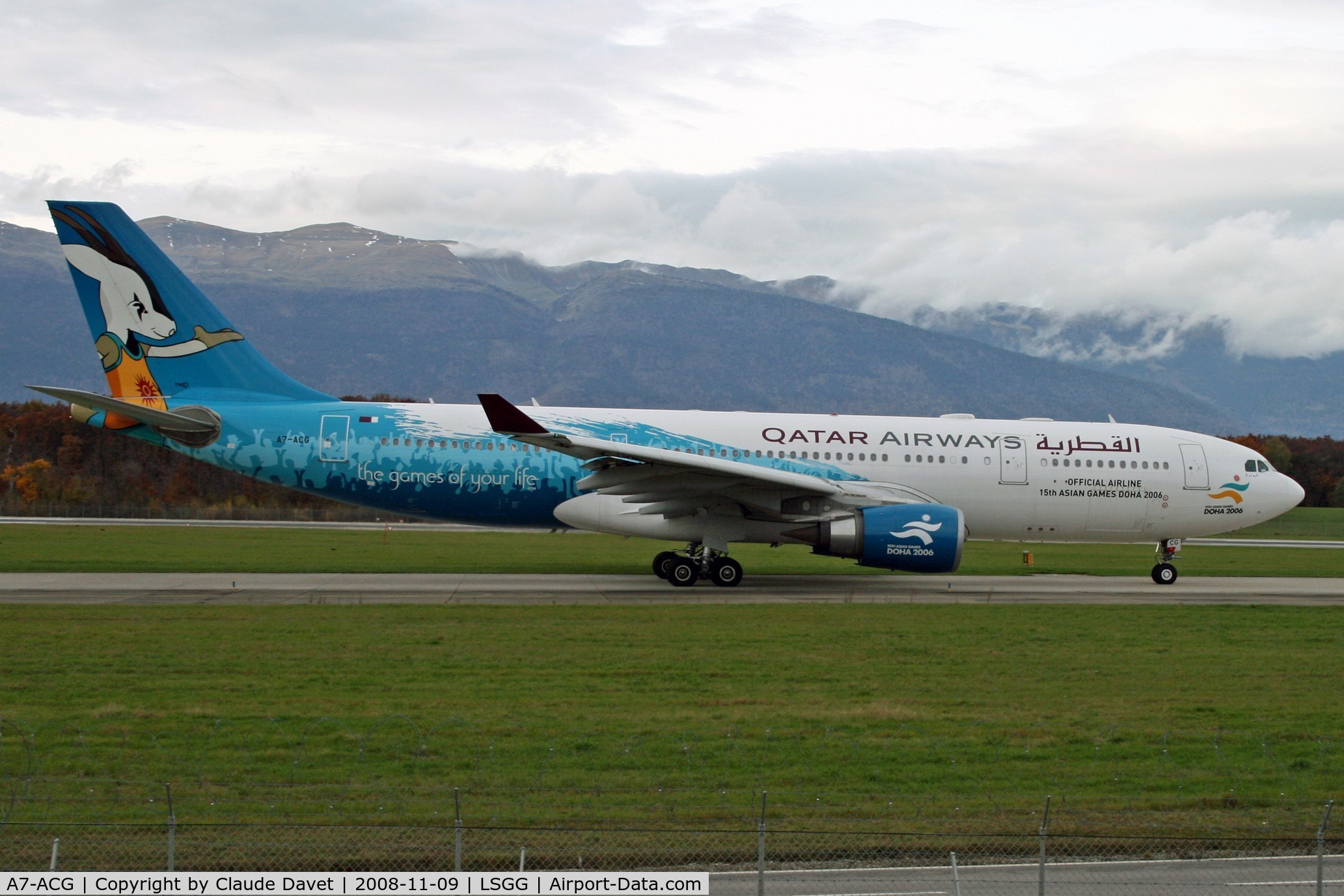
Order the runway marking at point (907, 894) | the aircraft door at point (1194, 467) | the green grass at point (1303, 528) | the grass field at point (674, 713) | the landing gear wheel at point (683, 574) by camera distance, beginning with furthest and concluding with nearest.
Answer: the green grass at point (1303, 528), the aircraft door at point (1194, 467), the landing gear wheel at point (683, 574), the grass field at point (674, 713), the runway marking at point (907, 894)

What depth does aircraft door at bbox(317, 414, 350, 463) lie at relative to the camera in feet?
79.7

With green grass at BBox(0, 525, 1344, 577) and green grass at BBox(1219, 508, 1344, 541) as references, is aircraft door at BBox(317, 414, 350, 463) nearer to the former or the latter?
green grass at BBox(0, 525, 1344, 577)

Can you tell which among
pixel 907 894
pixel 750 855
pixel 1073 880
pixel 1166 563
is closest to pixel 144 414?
pixel 750 855

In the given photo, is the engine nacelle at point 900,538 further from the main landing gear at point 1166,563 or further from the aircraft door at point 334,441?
the aircraft door at point 334,441

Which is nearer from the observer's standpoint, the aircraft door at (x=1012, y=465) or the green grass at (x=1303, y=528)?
the aircraft door at (x=1012, y=465)

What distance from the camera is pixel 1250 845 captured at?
8.10 metres

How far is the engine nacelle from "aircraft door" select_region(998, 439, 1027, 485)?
10.4ft

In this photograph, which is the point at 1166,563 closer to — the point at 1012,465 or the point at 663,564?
the point at 1012,465

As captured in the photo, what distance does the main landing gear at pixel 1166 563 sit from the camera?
88.2ft

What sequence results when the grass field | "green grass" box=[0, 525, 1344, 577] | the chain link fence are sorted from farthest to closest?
"green grass" box=[0, 525, 1344, 577] < the grass field < the chain link fence

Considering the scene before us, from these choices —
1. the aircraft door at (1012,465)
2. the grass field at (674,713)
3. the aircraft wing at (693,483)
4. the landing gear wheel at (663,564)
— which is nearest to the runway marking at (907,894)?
the grass field at (674,713)

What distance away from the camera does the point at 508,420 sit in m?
21.4

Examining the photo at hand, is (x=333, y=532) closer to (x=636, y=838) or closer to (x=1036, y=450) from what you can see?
(x=1036, y=450)

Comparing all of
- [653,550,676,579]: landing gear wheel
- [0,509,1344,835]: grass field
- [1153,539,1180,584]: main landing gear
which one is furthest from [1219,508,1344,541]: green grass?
[0,509,1344,835]: grass field
